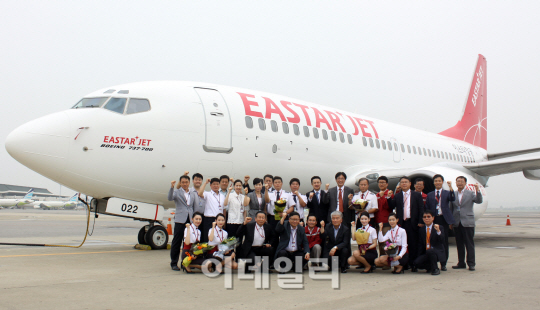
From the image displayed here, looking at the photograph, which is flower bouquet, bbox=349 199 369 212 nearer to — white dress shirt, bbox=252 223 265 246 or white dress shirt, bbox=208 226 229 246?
white dress shirt, bbox=252 223 265 246

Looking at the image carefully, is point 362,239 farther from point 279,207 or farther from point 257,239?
point 257,239

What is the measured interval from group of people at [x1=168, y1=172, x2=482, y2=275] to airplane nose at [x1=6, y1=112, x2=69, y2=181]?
243 cm

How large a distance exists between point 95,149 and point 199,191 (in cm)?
239

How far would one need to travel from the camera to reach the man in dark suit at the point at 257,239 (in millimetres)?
7262

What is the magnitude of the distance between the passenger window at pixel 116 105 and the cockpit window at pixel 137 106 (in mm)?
113

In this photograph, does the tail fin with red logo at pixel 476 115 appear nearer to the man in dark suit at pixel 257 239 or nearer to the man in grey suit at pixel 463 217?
the man in grey suit at pixel 463 217

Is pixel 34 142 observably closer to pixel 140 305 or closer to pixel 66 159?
pixel 66 159

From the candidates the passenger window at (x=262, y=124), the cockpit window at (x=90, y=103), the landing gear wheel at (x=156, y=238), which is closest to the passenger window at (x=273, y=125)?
the passenger window at (x=262, y=124)

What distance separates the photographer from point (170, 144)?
9281mm

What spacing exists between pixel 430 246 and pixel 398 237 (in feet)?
1.65

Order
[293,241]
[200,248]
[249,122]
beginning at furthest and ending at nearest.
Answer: [249,122]
[293,241]
[200,248]

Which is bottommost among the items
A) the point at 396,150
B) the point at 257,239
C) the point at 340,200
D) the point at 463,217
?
the point at 257,239

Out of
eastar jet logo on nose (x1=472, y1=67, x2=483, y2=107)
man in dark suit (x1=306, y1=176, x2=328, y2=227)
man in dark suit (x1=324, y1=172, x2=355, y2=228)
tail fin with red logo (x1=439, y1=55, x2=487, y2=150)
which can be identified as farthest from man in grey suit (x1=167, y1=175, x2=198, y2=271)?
eastar jet logo on nose (x1=472, y1=67, x2=483, y2=107)

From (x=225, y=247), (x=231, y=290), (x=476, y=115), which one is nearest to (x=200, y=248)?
(x=225, y=247)
